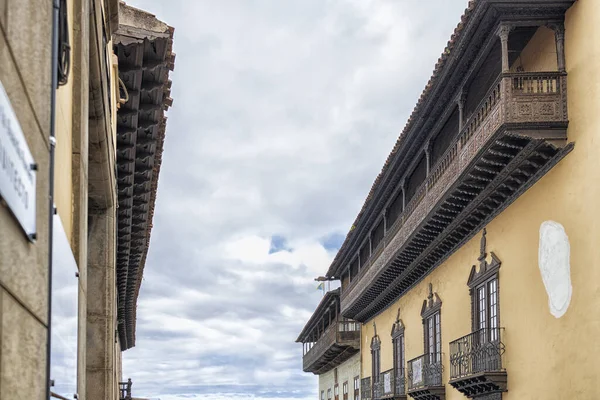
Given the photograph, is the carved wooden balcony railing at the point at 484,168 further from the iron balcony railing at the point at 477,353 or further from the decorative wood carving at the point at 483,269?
the iron balcony railing at the point at 477,353

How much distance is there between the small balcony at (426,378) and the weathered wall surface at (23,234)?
19430mm

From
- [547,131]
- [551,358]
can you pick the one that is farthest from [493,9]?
[551,358]

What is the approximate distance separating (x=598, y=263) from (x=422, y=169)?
1216 cm

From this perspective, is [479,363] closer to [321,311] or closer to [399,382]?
[399,382]

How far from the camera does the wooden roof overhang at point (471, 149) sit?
1398 centimetres

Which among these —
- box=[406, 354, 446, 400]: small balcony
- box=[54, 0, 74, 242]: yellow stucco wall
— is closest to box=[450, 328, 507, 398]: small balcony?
box=[406, 354, 446, 400]: small balcony

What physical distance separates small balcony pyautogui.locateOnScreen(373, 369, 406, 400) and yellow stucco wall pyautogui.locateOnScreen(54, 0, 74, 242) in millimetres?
22511

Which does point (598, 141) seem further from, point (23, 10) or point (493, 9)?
point (23, 10)

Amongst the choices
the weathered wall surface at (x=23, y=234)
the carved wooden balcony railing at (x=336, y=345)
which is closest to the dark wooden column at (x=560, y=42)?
the weathered wall surface at (x=23, y=234)

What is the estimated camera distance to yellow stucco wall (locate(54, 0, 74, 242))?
490 centimetres

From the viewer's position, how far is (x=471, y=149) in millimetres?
15992

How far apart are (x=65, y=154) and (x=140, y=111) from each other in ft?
25.8

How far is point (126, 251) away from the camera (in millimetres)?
20406

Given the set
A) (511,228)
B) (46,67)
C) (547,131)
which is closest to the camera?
(46,67)
